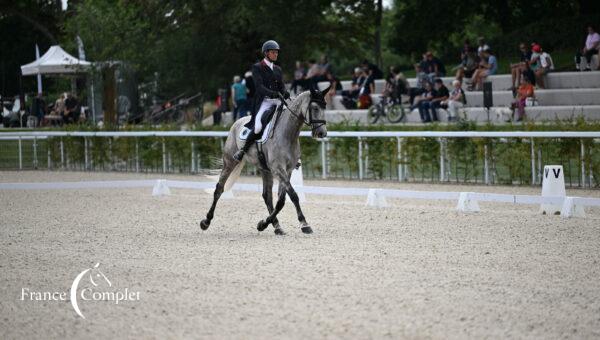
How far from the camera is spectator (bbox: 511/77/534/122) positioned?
2666cm

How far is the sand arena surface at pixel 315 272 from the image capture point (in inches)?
305

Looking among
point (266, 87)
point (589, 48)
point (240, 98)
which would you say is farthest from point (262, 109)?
point (240, 98)

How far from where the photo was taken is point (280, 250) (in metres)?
12.0

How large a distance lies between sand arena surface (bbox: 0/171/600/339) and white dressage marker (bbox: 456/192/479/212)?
301 millimetres

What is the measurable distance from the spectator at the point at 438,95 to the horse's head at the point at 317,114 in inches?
578

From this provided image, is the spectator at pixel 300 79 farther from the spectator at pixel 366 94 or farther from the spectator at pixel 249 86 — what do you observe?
the spectator at pixel 366 94

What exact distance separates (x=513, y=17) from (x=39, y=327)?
36052 mm

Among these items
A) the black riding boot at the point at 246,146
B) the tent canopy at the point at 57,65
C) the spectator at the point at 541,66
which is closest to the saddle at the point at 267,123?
the black riding boot at the point at 246,146

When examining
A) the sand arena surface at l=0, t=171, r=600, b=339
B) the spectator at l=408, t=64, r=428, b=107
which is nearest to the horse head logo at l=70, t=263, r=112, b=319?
the sand arena surface at l=0, t=171, r=600, b=339

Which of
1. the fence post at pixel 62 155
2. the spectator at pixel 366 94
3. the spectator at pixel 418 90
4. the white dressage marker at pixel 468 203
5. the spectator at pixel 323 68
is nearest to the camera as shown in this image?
the white dressage marker at pixel 468 203

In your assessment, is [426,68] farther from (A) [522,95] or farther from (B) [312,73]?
(B) [312,73]

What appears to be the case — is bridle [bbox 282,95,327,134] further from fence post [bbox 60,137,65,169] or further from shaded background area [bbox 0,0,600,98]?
shaded background area [bbox 0,0,600,98]

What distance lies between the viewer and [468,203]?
636 inches

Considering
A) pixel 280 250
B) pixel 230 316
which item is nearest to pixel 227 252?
pixel 280 250
